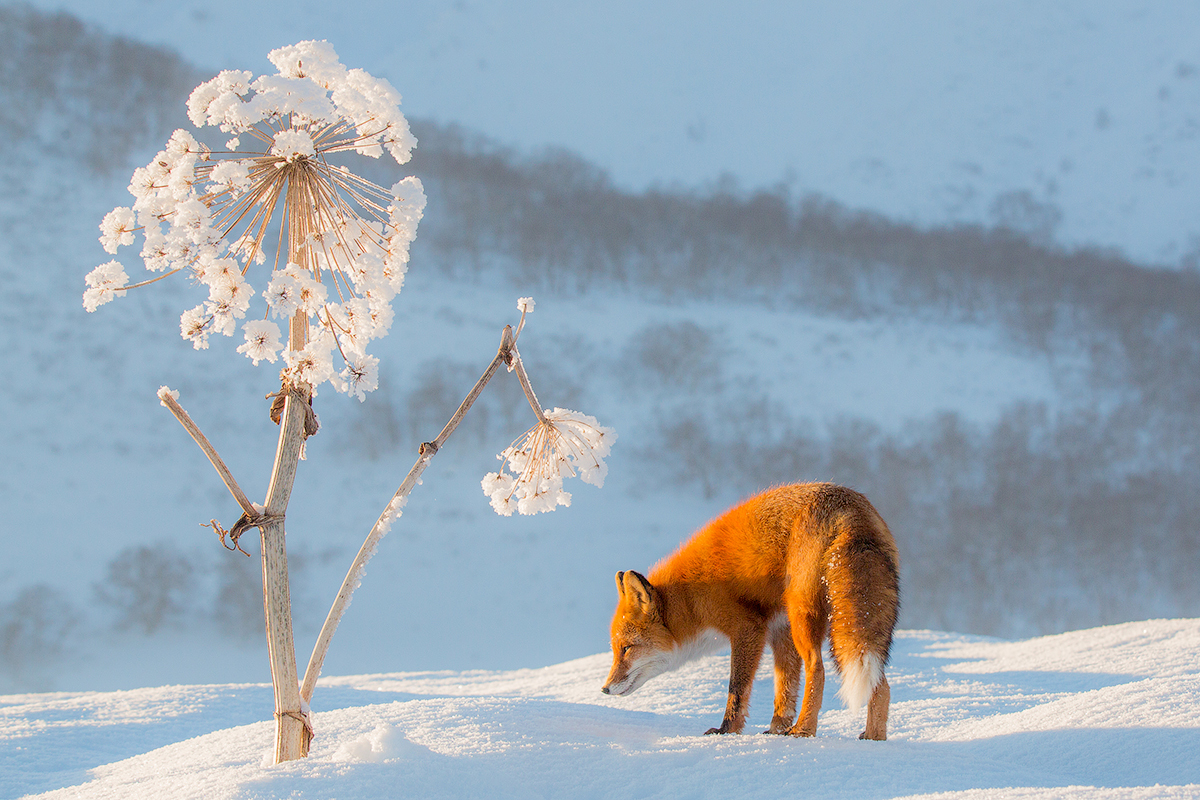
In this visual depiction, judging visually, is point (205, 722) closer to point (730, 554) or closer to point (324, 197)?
point (730, 554)

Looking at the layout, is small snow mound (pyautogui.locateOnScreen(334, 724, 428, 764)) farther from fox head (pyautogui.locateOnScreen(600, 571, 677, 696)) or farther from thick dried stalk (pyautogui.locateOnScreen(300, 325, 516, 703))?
fox head (pyautogui.locateOnScreen(600, 571, 677, 696))

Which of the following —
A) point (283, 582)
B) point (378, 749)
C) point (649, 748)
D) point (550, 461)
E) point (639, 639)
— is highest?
point (550, 461)

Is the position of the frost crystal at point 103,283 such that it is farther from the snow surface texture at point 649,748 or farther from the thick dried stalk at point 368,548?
the snow surface texture at point 649,748

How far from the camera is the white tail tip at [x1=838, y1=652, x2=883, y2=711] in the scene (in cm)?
229

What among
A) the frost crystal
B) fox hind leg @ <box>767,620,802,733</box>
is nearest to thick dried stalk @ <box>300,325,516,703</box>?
the frost crystal

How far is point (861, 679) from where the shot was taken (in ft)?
7.55

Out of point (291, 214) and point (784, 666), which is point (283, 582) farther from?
point (784, 666)

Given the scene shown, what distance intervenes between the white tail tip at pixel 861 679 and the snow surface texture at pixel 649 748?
0.42 ft

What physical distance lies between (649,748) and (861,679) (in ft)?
2.02

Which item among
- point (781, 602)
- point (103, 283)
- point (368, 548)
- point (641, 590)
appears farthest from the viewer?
point (641, 590)

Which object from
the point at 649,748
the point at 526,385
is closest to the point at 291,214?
the point at 526,385

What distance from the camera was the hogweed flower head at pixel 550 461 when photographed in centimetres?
229

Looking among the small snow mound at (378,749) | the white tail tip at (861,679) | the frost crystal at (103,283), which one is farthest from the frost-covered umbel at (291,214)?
the white tail tip at (861,679)

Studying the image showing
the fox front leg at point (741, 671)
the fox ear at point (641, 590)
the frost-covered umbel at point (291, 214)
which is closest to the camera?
the frost-covered umbel at point (291, 214)
